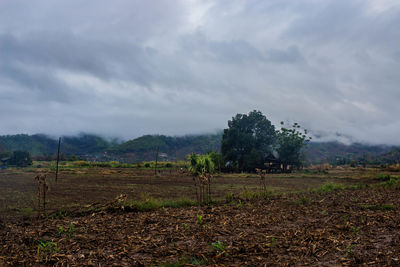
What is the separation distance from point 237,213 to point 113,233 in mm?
4019

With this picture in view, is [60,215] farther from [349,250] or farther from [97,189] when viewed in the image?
[97,189]

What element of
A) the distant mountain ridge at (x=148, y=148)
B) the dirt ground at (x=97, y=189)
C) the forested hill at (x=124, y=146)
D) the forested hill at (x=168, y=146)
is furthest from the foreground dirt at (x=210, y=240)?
the forested hill at (x=124, y=146)

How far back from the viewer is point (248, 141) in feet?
166

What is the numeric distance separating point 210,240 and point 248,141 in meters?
45.1

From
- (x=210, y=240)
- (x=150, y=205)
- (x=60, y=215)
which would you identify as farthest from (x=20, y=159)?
(x=210, y=240)

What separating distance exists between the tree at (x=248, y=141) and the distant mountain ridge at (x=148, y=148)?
40317mm

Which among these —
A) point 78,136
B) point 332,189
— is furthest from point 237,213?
point 78,136

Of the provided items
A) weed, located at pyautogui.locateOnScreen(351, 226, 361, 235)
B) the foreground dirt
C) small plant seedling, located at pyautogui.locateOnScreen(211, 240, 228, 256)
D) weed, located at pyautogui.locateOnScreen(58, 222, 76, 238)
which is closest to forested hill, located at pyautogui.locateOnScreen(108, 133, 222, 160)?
the foreground dirt

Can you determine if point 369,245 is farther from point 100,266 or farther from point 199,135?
point 199,135

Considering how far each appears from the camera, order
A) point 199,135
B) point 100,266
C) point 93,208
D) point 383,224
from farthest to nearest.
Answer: point 199,135 < point 93,208 < point 383,224 < point 100,266

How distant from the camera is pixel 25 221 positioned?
8664mm

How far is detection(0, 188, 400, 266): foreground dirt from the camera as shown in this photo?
5.02 m

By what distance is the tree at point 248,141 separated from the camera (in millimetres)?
49594

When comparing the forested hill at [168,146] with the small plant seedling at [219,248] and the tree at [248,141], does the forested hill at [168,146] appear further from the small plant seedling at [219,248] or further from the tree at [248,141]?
the small plant seedling at [219,248]
